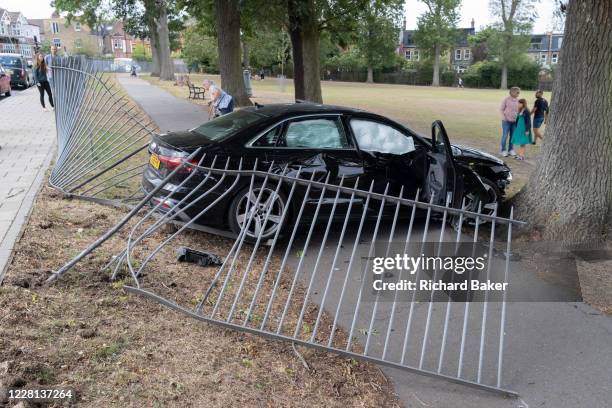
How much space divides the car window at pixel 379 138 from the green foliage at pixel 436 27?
66716 mm

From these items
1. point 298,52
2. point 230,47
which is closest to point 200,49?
point 230,47

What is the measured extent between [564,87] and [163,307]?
16.0ft

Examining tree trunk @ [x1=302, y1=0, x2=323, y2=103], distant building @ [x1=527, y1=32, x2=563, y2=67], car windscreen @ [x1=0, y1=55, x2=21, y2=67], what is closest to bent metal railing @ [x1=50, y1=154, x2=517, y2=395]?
tree trunk @ [x1=302, y1=0, x2=323, y2=103]

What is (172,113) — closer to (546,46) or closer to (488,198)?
(488,198)

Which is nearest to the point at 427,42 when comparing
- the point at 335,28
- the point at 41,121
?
the point at 335,28

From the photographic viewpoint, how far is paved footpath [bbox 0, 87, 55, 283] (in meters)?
5.59

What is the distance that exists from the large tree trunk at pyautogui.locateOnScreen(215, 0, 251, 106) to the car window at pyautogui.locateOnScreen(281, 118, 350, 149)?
1084 cm

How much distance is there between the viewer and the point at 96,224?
6059 millimetres

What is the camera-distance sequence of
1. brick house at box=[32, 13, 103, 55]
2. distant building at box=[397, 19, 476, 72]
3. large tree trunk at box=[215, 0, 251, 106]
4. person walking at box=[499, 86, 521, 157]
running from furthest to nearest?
brick house at box=[32, 13, 103, 55]
distant building at box=[397, 19, 476, 72]
large tree trunk at box=[215, 0, 251, 106]
person walking at box=[499, 86, 521, 157]

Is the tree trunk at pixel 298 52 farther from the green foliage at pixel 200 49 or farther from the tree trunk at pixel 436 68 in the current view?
the tree trunk at pixel 436 68

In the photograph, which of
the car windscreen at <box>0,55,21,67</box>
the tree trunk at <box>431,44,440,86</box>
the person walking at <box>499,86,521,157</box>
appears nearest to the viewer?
the person walking at <box>499,86,521,157</box>

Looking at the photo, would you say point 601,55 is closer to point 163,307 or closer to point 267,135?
point 267,135

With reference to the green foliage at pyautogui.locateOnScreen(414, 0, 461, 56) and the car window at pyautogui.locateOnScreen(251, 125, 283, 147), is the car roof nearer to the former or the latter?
the car window at pyautogui.locateOnScreen(251, 125, 283, 147)

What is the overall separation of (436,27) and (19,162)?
68.6 metres
